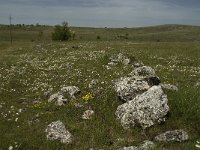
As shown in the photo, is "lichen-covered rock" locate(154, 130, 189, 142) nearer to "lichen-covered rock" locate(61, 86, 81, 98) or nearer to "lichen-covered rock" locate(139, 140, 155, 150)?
"lichen-covered rock" locate(139, 140, 155, 150)

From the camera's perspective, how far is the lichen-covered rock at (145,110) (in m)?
17.8

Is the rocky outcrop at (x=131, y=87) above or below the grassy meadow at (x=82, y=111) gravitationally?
above

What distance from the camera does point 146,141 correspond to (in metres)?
16.4

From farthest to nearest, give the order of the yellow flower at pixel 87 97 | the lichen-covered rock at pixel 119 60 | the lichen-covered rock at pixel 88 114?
1. the lichen-covered rock at pixel 119 60
2. the yellow flower at pixel 87 97
3. the lichen-covered rock at pixel 88 114

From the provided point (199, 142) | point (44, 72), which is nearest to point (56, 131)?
point (199, 142)

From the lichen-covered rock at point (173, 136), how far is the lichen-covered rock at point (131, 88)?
390cm

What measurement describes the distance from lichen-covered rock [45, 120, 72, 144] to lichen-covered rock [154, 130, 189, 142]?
150 inches

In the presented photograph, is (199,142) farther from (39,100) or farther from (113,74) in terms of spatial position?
(113,74)

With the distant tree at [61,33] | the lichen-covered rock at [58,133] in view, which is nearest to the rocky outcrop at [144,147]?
the lichen-covered rock at [58,133]

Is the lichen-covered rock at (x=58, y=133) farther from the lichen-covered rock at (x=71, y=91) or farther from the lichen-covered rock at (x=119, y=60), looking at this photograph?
the lichen-covered rock at (x=119, y=60)

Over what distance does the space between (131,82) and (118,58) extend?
16.6 metres

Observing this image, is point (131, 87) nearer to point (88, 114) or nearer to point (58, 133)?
point (88, 114)

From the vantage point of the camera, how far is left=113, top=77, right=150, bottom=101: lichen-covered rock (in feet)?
66.6

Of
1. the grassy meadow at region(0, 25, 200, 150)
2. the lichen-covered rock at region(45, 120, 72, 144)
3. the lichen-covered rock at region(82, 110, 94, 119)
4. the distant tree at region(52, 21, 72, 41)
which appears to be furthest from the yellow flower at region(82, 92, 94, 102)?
the distant tree at region(52, 21, 72, 41)
